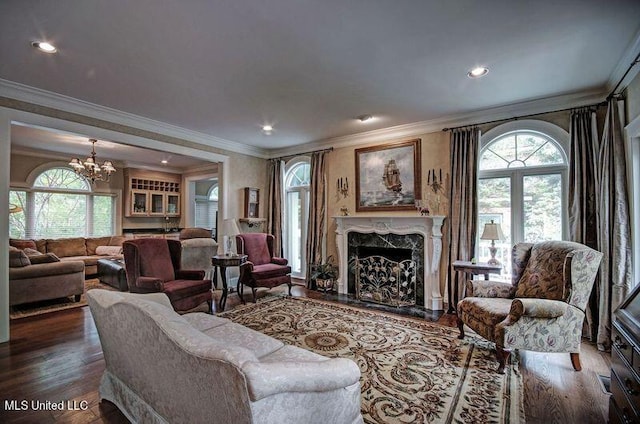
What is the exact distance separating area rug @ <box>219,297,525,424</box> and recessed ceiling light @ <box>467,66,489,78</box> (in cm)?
273

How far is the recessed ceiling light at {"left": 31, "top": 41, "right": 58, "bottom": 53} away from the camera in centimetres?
242

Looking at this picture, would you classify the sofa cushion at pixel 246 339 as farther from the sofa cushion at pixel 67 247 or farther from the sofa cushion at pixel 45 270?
the sofa cushion at pixel 67 247

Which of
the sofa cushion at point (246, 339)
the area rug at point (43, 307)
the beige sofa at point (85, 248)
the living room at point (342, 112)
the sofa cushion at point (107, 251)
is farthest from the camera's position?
the sofa cushion at point (107, 251)

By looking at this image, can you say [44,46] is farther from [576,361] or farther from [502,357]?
[576,361]

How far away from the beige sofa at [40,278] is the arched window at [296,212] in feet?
11.4

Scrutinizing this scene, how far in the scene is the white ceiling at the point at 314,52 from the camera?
2055mm

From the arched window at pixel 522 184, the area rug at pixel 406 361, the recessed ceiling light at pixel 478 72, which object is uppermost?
the recessed ceiling light at pixel 478 72

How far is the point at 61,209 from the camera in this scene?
22.3ft

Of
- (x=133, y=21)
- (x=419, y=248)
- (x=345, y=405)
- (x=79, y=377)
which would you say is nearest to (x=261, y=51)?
(x=133, y=21)

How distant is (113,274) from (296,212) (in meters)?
3.58

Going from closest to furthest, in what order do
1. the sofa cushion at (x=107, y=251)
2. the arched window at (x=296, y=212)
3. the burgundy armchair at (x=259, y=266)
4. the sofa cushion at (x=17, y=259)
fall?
the sofa cushion at (x=17, y=259) → the burgundy armchair at (x=259, y=266) → the arched window at (x=296, y=212) → the sofa cushion at (x=107, y=251)

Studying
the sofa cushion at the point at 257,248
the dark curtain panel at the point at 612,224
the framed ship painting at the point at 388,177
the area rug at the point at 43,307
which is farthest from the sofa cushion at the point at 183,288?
the dark curtain panel at the point at 612,224

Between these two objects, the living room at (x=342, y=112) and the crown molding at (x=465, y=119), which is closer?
the living room at (x=342, y=112)

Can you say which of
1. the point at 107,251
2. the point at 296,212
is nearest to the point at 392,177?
the point at 296,212
